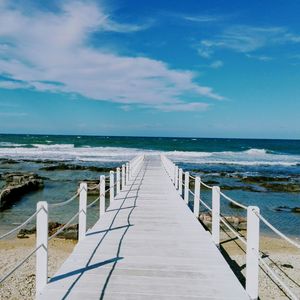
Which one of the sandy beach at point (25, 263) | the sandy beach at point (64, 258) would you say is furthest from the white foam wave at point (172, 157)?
the sandy beach at point (25, 263)

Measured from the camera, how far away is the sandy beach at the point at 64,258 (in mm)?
7203

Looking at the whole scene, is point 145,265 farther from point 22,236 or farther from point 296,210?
point 296,210

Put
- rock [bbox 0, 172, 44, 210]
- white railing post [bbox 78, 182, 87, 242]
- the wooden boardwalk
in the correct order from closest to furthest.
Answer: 1. the wooden boardwalk
2. white railing post [bbox 78, 182, 87, 242]
3. rock [bbox 0, 172, 44, 210]

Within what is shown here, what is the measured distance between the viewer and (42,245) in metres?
4.51

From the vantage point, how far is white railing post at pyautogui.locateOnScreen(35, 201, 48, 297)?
4.40m

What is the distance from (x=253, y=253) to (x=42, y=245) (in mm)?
2533

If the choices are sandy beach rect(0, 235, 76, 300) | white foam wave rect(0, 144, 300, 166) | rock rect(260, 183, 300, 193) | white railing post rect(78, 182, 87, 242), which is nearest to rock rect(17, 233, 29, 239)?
sandy beach rect(0, 235, 76, 300)

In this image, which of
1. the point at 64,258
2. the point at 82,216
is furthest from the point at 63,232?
the point at 82,216

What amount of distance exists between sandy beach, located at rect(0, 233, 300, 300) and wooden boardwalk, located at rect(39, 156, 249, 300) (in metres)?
1.70

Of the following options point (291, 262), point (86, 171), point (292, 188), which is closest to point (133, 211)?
point (291, 262)

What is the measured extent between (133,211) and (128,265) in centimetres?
422

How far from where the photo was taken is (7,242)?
33.8ft

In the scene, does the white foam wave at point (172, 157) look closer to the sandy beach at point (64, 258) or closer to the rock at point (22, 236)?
the rock at point (22, 236)

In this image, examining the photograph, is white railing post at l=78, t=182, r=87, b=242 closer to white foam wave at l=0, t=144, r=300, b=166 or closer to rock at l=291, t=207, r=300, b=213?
rock at l=291, t=207, r=300, b=213
